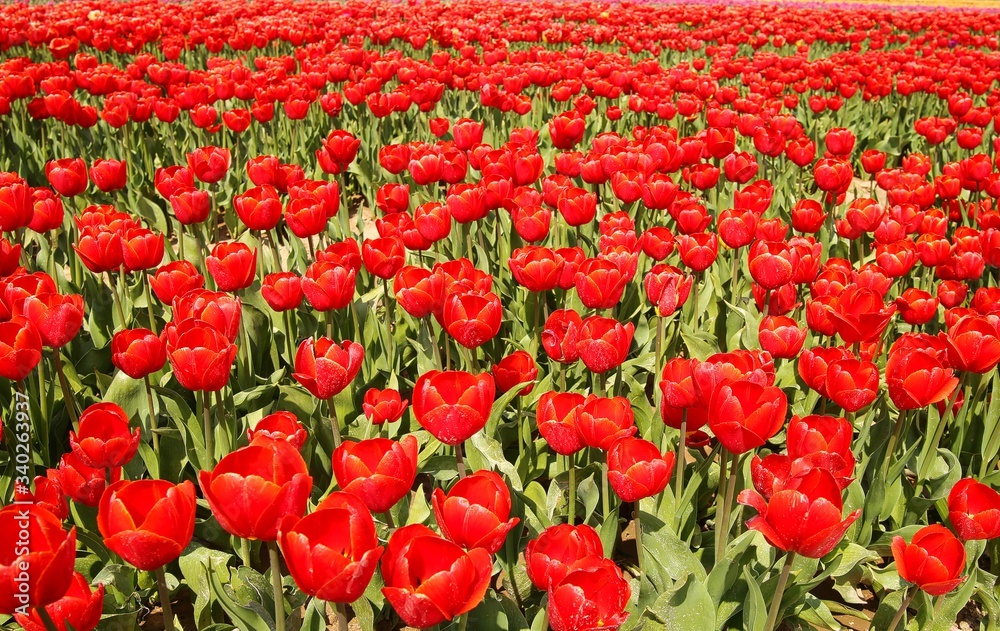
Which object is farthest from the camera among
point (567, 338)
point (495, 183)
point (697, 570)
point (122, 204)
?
point (122, 204)

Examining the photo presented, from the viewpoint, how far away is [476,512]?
1456 millimetres

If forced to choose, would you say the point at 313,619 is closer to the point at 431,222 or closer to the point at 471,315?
the point at 471,315

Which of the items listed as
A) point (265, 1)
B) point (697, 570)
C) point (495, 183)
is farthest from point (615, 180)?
point (265, 1)

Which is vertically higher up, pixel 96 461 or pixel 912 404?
pixel 96 461

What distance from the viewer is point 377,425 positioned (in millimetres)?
2611

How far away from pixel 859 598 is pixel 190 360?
2.10 meters

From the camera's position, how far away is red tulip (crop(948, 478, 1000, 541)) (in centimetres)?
180

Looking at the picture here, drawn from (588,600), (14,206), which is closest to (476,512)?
(588,600)

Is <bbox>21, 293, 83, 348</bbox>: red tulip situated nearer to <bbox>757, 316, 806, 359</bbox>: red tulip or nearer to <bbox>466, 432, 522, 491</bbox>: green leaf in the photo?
<bbox>466, 432, 522, 491</bbox>: green leaf

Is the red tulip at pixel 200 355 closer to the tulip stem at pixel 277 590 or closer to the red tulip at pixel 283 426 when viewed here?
the red tulip at pixel 283 426

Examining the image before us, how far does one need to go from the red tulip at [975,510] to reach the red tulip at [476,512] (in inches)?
44.4

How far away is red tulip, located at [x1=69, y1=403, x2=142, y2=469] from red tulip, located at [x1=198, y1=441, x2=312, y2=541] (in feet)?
1.85

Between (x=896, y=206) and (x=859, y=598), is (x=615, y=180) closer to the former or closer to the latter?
(x=896, y=206)

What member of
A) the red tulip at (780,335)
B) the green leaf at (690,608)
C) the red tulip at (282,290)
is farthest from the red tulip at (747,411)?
the red tulip at (282,290)
